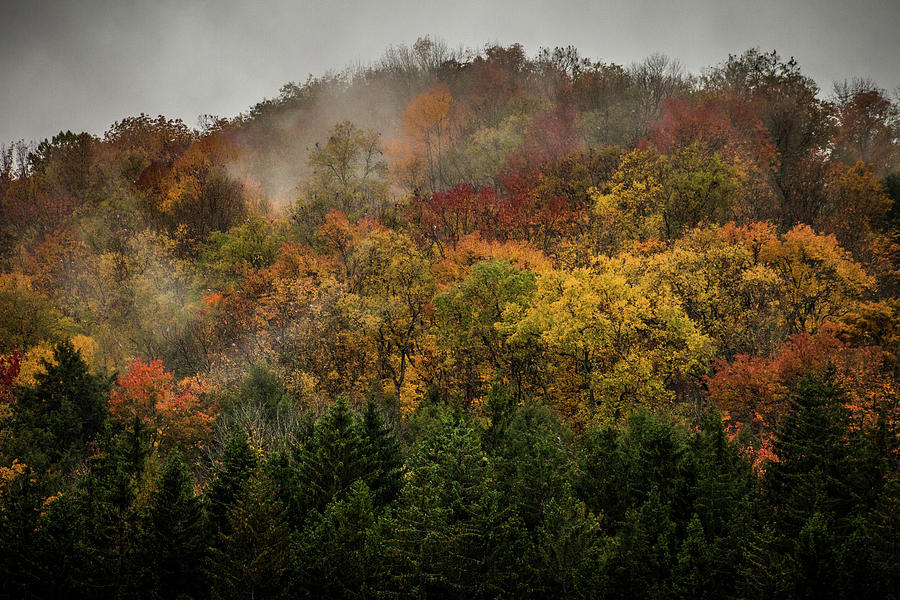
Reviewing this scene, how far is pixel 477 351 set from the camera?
43.5 meters

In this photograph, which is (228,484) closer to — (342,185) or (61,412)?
(61,412)

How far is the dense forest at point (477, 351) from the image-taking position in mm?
20656

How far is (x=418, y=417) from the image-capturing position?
35.0 meters

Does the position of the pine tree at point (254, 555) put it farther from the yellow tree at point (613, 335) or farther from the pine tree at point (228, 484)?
the yellow tree at point (613, 335)

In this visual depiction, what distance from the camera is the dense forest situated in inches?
813

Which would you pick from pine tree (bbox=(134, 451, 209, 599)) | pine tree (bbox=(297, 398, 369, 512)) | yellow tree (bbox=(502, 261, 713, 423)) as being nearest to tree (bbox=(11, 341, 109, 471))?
pine tree (bbox=(134, 451, 209, 599))

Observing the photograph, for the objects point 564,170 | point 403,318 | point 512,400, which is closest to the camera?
point 512,400

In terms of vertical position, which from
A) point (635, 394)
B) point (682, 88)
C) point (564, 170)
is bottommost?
point (635, 394)

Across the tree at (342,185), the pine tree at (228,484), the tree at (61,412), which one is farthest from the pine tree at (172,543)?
the tree at (342,185)

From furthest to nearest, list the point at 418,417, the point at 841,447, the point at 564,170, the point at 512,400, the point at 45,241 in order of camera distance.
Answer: the point at 45,241 → the point at 564,170 → the point at 512,400 → the point at 418,417 → the point at 841,447

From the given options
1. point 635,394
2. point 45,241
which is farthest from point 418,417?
point 45,241

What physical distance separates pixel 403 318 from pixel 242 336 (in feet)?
41.3

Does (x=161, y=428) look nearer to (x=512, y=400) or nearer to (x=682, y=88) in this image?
(x=512, y=400)

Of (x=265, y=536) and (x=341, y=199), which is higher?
(x=341, y=199)
